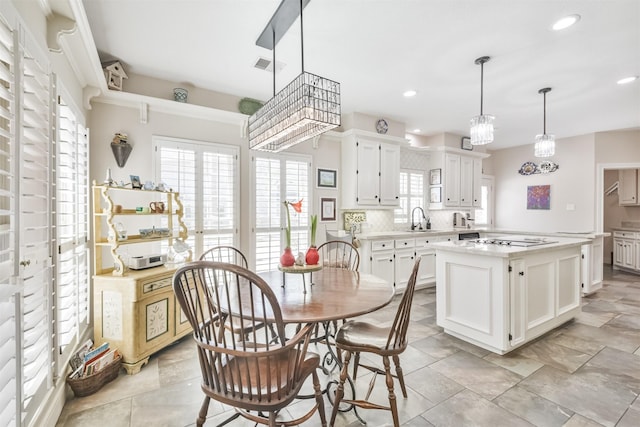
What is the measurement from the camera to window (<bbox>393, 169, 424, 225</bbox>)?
5602 millimetres

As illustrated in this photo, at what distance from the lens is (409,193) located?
18.6 feet

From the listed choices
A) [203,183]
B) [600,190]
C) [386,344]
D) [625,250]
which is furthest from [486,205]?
[386,344]

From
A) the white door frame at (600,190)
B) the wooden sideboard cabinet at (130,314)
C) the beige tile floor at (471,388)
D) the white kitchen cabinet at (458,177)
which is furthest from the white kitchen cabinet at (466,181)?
the wooden sideboard cabinet at (130,314)

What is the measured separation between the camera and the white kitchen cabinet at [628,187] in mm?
6500

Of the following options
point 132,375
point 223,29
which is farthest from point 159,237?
point 223,29

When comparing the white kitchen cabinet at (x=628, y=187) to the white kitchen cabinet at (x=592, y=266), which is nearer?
the white kitchen cabinet at (x=592, y=266)

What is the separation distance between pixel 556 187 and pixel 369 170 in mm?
4523

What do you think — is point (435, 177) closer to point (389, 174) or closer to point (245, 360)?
point (389, 174)

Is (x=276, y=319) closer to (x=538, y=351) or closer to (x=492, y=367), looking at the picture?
(x=492, y=367)

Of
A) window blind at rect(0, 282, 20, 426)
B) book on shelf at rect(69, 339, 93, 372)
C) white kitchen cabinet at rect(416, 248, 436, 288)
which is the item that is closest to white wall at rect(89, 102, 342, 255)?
book on shelf at rect(69, 339, 93, 372)

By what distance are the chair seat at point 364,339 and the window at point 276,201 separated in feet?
7.09

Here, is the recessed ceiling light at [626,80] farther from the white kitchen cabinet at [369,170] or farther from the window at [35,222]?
the window at [35,222]

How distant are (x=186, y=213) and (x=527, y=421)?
138 inches

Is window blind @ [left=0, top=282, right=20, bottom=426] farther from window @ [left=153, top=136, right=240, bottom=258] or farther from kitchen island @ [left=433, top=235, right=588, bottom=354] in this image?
kitchen island @ [left=433, top=235, right=588, bottom=354]
